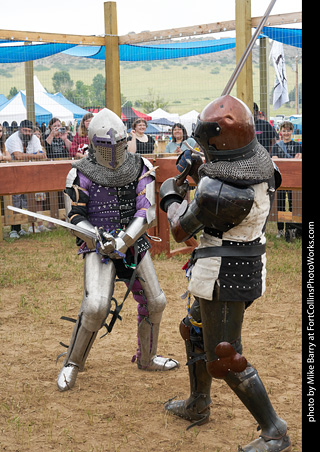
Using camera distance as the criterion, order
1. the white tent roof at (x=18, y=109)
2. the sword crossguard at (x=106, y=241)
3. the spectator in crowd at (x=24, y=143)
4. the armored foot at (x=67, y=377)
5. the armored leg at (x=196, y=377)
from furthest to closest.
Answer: the white tent roof at (x=18, y=109)
the spectator in crowd at (x=24, y=143)
the armored foot at (x=67, y=377)
the sword crossguard at (x=106, y=241)
the armored leg at (x=196, y=377)

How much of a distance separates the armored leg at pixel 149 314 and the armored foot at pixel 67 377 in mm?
555

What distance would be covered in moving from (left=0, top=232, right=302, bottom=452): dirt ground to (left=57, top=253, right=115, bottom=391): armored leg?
0.14 meters

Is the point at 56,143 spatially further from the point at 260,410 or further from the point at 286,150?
the point at 260,410

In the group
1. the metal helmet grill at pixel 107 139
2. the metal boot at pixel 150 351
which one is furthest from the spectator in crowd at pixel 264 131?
the metal boot at pixel 150 351

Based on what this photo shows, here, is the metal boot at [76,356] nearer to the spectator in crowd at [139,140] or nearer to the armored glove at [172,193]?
the armored glove at [172,193]

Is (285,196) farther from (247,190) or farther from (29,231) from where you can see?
(247,190)

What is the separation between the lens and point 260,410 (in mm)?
3088

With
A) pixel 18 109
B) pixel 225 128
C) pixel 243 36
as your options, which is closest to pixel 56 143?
pixel 243 36

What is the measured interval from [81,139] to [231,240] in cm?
646

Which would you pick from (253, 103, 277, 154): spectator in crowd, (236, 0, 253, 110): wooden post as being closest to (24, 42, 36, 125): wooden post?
(236, 0, 253, 110): wooden post

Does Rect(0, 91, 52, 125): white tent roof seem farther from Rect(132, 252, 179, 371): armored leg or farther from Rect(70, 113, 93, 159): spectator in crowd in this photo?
Rect(132, 252, 179, 371): armored leg

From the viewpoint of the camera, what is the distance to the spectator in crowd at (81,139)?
28.9 feet
